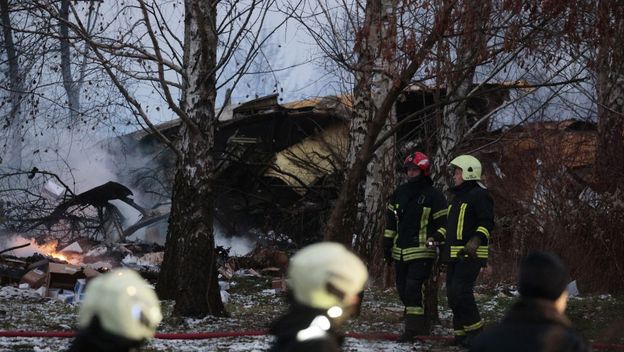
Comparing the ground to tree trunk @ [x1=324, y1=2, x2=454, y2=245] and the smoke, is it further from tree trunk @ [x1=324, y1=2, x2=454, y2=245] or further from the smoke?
the smoke

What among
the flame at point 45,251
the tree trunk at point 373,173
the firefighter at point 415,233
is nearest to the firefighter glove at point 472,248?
the firefighter at point 415,233

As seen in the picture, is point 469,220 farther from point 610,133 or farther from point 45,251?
point 45,251

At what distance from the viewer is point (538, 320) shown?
3.72m

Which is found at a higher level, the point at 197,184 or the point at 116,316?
the point at 197,184

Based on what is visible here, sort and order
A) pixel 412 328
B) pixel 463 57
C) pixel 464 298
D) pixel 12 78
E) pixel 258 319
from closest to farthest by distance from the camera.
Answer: pixel 464 298
pixel 412 328
pixel 258 319
pixel 463 57
pixel 12 78

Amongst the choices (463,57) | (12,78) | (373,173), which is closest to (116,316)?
(463,57)

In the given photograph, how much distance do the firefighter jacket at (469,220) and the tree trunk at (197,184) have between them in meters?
2.89

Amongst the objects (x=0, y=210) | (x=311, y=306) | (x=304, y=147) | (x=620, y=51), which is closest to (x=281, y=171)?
(x=304, y=147)

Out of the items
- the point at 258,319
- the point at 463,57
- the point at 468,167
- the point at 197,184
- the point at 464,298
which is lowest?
the point at 258,319

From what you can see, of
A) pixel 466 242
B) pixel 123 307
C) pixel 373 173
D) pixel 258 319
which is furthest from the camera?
pixel 373 173

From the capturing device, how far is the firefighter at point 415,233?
8.80m

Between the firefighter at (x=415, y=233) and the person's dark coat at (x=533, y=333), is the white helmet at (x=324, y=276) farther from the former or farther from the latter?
the firefighter at (x=415, y=233)

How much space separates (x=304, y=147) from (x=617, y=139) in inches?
349

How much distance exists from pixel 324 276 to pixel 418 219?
516 cm
